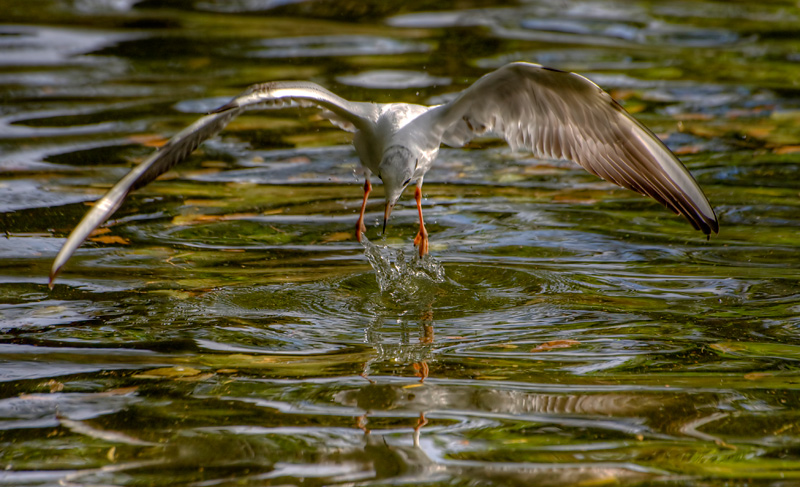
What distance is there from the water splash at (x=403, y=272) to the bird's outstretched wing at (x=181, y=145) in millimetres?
982

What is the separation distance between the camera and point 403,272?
606 cm

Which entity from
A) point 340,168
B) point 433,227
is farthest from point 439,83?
point 433,227

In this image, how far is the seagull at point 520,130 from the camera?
5547 millimetres

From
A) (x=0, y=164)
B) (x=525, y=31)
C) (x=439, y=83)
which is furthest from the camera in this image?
(x=525, y=31)

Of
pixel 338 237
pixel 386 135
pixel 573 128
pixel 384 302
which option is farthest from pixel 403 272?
pixel 573 128

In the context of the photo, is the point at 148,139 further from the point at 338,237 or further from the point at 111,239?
the point at 338,237

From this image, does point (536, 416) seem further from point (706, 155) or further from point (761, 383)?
point (706, 155)

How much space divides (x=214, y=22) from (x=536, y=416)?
1069 centimetres

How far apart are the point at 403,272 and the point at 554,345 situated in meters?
1.40

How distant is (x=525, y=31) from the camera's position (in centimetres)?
1325

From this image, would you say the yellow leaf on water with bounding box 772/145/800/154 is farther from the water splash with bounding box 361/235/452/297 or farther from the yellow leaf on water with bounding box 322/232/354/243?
the yellow leaf on water with bounding box 322/232/354/243

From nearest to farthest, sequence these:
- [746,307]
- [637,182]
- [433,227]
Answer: [746,307] → [637,182] → [433,227]

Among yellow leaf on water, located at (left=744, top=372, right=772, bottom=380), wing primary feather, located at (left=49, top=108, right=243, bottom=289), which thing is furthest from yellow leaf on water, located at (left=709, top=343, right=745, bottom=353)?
wing primary feather, located at (left=49, top=108, right=243, bottom=289)

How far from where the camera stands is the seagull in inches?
218
